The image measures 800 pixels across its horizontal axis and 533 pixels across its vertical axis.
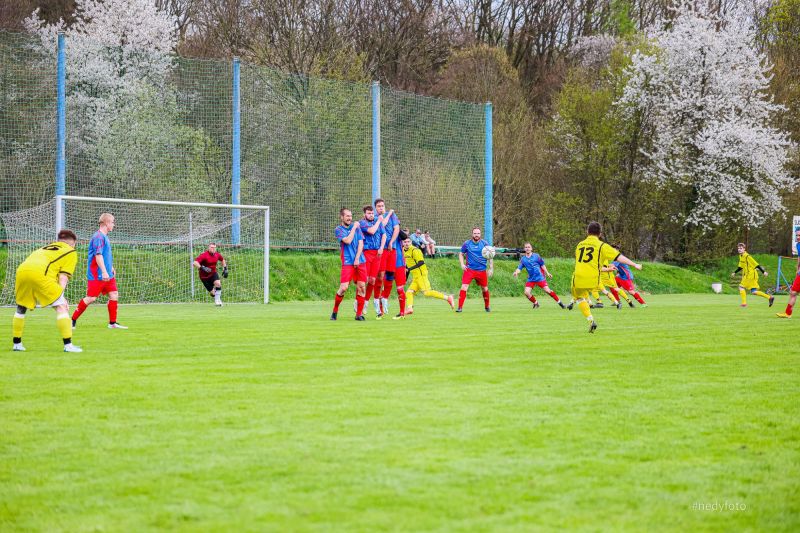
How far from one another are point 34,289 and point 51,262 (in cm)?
38

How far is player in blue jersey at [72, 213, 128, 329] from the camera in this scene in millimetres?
16734

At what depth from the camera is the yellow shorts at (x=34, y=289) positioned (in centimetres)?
1216

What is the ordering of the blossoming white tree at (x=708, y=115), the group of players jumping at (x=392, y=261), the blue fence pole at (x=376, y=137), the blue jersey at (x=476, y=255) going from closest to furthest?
the group of players jumping at (x=392, y=261), the blue jersey at (x=476, y=255), the blue fence pole at (x=376, y=137), the blossoming white tree at (x=708, y=115)

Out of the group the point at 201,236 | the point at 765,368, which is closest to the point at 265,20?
the point at 201,236

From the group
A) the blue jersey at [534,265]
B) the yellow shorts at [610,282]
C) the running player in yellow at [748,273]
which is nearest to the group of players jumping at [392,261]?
the yellow shorts at [610,282]

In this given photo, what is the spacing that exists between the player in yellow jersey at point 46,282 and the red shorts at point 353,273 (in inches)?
288

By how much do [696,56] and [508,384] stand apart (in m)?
43.9

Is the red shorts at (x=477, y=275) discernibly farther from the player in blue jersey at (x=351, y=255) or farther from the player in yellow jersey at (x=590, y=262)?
the player in yellow jersey at (x=590, y=262)

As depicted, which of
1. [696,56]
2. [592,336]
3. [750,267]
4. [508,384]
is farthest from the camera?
[696,56]

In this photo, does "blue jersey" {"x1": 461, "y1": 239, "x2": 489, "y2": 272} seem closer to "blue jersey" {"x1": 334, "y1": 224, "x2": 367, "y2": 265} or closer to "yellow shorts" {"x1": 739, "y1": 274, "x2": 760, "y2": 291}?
"blue jersey" {"x1": 334, "y1": 224, "x2": 367, "y2": 265}

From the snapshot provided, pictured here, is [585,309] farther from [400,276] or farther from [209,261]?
[209,261]

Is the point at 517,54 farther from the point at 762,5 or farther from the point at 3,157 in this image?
the point at 3,157

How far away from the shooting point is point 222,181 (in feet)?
106

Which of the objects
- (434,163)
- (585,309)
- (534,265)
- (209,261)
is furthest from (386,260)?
(434,163)
